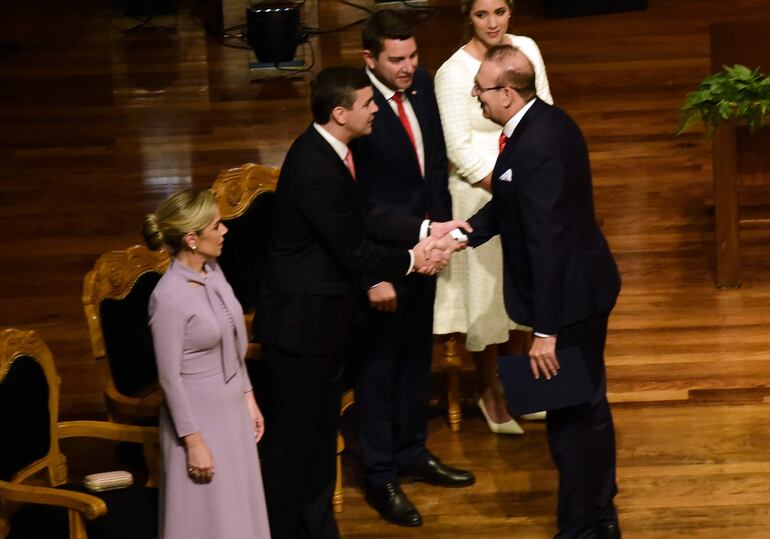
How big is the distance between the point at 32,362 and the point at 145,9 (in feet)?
20.3

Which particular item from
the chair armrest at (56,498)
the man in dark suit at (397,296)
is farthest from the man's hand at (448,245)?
the chair armrest at (56,498)

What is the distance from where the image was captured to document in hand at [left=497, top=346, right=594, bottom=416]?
4.23 metres

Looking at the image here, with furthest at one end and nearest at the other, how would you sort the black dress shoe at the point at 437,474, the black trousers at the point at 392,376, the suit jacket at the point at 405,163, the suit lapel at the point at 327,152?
the black dress shoe at the point at 437,474, the black trousers at the point at 392,376, the suit jacket at the point at 405,163, the suit lapel at the point at 327,152

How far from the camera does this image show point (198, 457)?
3.81 meters

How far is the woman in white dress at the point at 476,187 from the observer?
4840mm

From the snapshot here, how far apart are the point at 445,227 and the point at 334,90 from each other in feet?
2.23

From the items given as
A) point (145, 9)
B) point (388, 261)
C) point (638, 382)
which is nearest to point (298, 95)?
point (145, 9)

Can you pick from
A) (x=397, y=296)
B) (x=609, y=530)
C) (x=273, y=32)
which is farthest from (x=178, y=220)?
(x=273, y=32)

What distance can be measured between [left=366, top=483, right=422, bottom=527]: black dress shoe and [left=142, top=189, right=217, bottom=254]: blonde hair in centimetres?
139

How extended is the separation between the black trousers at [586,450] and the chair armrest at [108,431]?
1245 millimetres

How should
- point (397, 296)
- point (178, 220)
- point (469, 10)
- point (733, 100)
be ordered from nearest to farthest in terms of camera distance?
point (178, 220) < point (397, 296) < point (469, 10) < point (733, 100)

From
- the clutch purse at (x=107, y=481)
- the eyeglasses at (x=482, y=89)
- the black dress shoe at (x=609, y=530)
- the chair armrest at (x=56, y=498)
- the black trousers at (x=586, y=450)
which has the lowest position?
the black dress shoe at (x=609, y=530)

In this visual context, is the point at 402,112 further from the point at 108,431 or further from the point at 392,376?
the point at 108,431

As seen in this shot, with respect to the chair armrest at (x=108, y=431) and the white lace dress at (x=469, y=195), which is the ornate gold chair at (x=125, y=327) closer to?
the chair armrest at (x=108, y=431)
